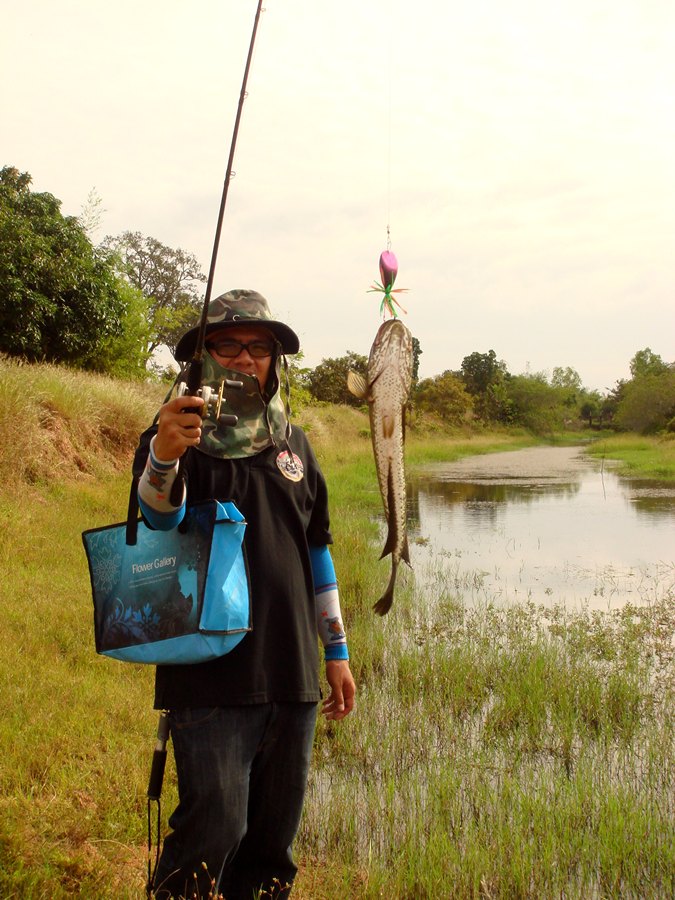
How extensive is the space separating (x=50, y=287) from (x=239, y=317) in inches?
447

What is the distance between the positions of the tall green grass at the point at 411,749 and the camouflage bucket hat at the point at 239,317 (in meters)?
0.36

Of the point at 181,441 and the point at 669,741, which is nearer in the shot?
the point at 181,441

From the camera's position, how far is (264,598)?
6.67 feet

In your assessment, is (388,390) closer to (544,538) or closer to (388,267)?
(388,267)

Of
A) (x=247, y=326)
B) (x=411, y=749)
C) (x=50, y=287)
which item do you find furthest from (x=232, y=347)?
(x=50, y=287)

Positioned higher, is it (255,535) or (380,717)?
(255,535)

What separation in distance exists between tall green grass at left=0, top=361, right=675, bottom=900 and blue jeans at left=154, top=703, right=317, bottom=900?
910 mm

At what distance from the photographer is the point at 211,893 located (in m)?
1.96

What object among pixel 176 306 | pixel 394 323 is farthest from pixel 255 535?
pixel 176 306

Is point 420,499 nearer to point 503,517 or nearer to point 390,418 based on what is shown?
point 503,517

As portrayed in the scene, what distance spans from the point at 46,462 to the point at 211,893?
8.60 m

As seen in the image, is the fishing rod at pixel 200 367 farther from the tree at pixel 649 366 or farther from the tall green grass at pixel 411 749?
the tree at pixel 649 366

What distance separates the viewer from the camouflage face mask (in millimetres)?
2047

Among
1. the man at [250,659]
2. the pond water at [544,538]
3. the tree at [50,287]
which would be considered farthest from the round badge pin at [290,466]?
the tree at [50,287]
